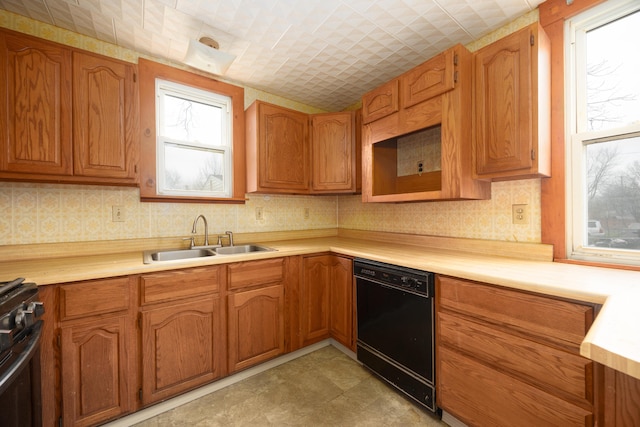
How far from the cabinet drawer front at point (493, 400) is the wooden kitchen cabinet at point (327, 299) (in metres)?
0.78

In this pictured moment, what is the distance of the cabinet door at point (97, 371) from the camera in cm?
131

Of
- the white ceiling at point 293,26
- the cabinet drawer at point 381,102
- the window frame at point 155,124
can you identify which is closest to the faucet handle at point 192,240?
the window frame at point 155,124

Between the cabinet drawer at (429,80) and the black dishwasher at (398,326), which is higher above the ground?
the cabinet drawer at (429,80)

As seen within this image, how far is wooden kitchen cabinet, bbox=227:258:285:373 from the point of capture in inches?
70.7

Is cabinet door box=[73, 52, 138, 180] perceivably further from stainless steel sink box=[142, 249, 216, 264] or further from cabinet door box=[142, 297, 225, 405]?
cabinet door box=[142, 297, 225, 405]

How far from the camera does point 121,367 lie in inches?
56.6

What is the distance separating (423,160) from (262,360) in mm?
2002

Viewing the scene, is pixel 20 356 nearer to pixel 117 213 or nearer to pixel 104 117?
pixel 117 213

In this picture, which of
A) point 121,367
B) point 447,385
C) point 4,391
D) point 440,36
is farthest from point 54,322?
point 440,36

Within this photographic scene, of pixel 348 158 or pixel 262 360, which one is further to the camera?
pixel 348 158

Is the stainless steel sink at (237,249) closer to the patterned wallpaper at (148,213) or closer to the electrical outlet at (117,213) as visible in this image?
the patterned wallpaper at (148,213)

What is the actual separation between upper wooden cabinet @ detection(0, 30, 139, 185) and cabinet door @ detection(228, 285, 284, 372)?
1110 mm

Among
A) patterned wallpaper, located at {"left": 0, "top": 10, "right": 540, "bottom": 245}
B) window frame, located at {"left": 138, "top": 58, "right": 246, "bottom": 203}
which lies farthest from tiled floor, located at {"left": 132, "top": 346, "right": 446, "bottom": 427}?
window frame, located at {"left": 138, "top": 58, "right": 246, "bottom": 203}

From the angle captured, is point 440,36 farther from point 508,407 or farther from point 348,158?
point 508,407
